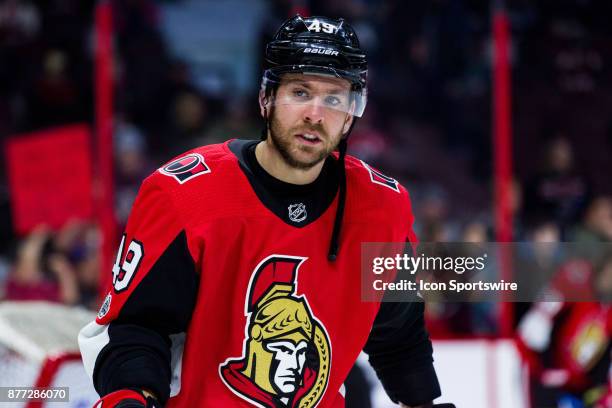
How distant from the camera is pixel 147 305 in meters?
1.53

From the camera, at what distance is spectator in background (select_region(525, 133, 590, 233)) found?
4.65 metres

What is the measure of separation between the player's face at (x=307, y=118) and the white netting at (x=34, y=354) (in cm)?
110

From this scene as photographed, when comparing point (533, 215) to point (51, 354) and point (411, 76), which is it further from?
point (51, 354)

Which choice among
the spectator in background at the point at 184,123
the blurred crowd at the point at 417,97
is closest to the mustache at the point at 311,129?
the blurred crowd at the point at 417,97

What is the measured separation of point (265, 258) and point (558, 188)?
3.34m

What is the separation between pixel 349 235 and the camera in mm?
1722

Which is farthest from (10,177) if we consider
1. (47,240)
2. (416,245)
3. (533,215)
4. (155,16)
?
(416,245)

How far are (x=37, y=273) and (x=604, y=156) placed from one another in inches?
104

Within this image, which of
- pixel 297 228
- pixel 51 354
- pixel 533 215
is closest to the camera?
pixel 297 228

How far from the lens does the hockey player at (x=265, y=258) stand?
1.55 m

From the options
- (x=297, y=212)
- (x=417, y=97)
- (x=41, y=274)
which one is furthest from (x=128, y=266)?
(x=417, y=97)
